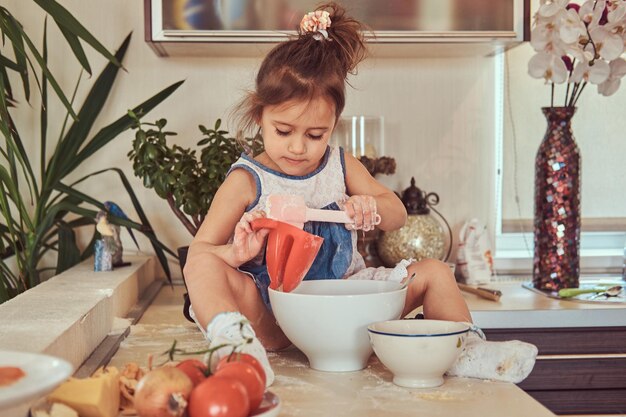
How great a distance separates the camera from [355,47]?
1.72 meters

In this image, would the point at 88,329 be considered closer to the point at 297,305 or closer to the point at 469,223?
the point at 297,305

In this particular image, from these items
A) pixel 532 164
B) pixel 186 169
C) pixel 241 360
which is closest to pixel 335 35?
pixel 186 169

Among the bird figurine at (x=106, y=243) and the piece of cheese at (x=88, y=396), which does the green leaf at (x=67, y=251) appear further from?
the piece of cheese at (x=88, y=396)

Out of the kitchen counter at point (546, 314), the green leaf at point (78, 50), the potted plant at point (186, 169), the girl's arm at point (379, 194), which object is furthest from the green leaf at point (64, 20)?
the kitchen counter at point (546, 314)

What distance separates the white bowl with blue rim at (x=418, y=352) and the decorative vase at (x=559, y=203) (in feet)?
2.96

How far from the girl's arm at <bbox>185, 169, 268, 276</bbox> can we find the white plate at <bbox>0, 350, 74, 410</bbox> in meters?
0.55

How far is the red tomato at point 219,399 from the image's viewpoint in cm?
98

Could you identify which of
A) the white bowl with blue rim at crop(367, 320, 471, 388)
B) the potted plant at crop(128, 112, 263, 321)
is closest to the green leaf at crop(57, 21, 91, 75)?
the potted plant at crop(128, 112, 263, 321)

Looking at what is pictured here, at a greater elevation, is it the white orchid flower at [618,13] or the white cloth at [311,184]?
the white orchid flower at [618,13]

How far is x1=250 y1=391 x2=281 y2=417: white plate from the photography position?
102 cm

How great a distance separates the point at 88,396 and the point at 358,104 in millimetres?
1503

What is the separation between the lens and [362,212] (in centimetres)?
152

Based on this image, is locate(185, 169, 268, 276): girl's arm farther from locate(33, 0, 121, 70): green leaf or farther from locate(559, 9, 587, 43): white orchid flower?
locate(559, 9, 587, 43): white orchid flower

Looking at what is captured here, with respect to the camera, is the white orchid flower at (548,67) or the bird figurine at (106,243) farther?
the white orchid flower at (548,67)
